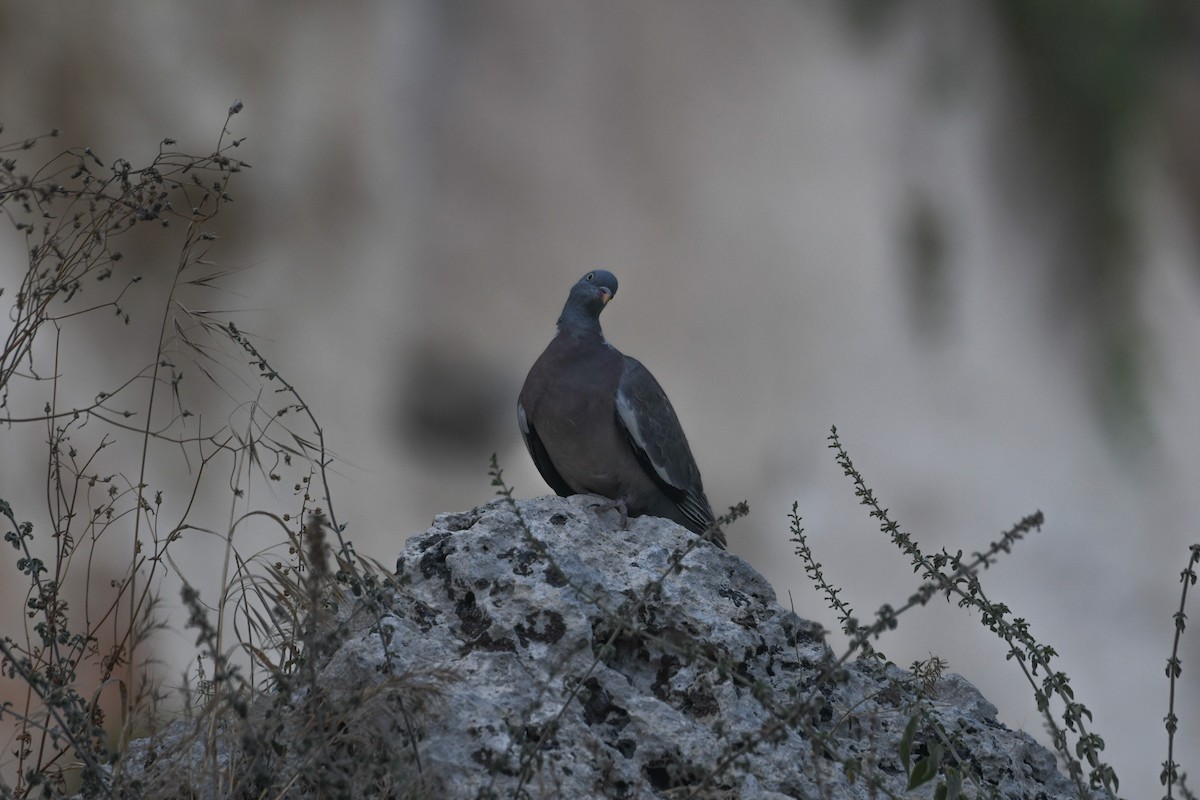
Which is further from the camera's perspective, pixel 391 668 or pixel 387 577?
pixel 387 577

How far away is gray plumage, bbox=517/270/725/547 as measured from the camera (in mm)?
4051

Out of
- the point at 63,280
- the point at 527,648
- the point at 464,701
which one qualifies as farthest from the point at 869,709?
the point at 63,280

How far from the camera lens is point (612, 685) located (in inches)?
105

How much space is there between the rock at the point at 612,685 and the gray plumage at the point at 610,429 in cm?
68

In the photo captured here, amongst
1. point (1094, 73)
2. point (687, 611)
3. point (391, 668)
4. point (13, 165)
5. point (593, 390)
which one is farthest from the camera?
point (1094, 73)

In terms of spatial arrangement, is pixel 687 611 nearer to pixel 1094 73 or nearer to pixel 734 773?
pixel 734 773

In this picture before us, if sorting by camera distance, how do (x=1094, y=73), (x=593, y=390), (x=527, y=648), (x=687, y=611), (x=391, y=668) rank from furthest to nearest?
(x=1094, y=73) → (x=593, y=390) → (x=687, y=611) → (x=527, y=648) → (x=391, y=668)

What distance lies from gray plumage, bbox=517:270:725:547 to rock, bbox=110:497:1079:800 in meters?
0.68

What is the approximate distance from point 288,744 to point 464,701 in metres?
0.38

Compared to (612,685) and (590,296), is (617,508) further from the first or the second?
(590,296)

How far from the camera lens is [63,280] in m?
2.84

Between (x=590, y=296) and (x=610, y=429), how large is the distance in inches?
23.7

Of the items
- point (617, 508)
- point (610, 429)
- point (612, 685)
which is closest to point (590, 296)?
point (610, 429)

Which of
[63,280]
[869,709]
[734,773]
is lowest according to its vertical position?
[734,773]
